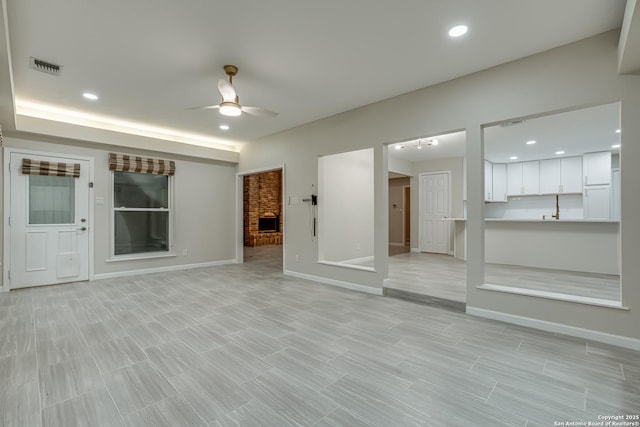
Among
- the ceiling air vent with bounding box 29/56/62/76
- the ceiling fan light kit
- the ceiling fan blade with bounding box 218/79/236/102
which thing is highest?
the ceiling air vent with bounding box 29/56/62/76

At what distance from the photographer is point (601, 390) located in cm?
191

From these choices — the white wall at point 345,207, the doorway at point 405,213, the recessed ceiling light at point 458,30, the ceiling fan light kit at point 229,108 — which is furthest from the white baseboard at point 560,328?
the doorway at point 405,213

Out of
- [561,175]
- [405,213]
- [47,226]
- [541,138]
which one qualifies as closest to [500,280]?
[541,138]

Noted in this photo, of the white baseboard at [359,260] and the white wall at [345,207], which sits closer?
the white wall at [345,207]

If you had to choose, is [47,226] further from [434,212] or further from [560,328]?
[434,212]

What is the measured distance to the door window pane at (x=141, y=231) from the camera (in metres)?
5.55

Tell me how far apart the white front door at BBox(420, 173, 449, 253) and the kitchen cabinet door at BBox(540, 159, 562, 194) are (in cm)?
252

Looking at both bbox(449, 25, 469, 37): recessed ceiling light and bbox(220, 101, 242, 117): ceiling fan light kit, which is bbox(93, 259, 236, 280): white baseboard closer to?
bbox(220, 101, 242, 117): ceiling fan light kit

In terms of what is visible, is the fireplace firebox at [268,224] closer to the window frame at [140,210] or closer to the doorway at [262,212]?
the doorway at [262,212]


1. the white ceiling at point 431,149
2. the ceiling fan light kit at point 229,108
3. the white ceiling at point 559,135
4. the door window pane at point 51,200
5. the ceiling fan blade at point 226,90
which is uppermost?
the white ceiling at point 431,149

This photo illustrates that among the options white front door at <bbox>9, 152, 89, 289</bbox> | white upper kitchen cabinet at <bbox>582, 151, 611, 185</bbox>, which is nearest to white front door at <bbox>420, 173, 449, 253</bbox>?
white upper kitchen cabinet at <bbox>582, 151, 611, 185</bbox>

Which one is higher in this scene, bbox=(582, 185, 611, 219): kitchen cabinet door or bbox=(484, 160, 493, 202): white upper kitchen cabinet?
bbox=(484, 160, 493, 202): white upper kitchen cabinet

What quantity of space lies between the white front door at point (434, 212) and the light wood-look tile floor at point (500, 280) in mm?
2001

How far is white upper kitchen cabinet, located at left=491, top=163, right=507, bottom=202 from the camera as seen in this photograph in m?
8.23
